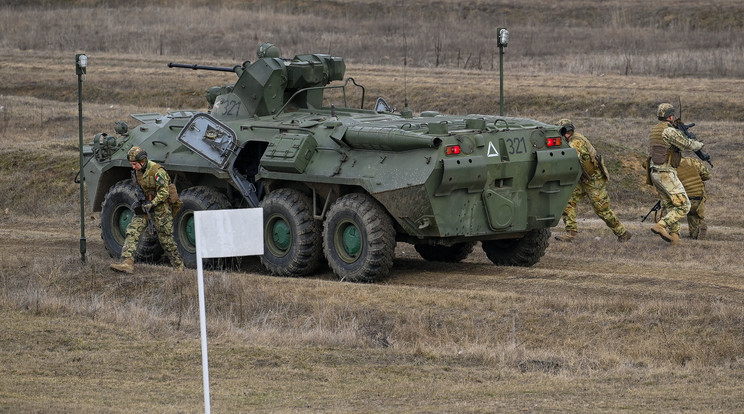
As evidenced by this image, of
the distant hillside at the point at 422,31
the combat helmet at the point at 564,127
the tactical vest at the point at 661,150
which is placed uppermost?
the distant hillside at the point at 422,31

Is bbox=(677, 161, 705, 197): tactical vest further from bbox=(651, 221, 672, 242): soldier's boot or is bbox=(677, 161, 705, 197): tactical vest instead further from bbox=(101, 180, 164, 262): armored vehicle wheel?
bbox=(101, 180, 164, 262): armored vehicle wheel

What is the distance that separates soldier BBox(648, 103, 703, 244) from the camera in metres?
19.3

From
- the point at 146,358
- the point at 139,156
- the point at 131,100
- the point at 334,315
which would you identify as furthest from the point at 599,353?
the point at 131,100

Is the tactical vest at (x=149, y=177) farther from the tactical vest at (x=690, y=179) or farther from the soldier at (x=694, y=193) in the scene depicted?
the tactical vest at (x=690, y=179)

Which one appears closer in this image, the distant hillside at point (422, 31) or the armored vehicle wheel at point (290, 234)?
the armored vehicle wheel at point (290, 234)

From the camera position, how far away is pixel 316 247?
17391mm

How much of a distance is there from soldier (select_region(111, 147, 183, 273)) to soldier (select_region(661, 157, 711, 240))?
7655 mm

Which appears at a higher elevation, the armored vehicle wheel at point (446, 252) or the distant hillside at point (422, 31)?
the distant hillside at point (422, 31)

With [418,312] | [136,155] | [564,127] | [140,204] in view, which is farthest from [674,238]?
[136,155]

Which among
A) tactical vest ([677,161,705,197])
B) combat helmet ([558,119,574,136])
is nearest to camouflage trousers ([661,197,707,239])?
tactical vest ([677,161,705,197])

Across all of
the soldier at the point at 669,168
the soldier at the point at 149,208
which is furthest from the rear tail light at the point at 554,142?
the soldier at the point at 149,208

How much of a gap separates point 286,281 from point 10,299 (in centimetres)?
332

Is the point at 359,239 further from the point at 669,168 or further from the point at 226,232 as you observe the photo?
the point at 226,232

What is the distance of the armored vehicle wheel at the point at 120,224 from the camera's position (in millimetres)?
18938
